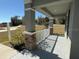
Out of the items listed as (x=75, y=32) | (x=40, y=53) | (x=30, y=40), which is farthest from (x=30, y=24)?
(x=75, y=32)

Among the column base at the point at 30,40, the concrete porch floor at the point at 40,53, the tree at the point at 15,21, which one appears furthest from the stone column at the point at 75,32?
the tree at the point at 15,21

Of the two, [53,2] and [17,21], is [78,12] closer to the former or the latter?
[53,2]

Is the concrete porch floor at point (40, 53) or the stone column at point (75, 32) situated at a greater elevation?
the stone column at point (75, 32)

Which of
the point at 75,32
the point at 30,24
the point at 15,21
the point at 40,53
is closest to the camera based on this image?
the point at 75,32

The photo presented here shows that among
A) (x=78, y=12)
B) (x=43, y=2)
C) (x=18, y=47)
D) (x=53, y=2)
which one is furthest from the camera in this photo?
(x=18, y=47)

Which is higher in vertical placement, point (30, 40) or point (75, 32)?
point (75, 32)

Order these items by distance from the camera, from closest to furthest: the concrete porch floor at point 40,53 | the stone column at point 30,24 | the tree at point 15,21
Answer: the concrete porch floor at point 40,53 < the stone column at point 30,24 < the tree at point 15,21

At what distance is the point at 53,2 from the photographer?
399 cm

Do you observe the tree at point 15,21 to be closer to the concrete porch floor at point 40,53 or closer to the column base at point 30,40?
the concrete porch floor at point 40,53

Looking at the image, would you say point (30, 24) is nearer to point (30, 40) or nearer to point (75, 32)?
point (30, 40)

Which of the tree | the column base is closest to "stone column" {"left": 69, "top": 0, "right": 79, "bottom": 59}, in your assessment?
the column base

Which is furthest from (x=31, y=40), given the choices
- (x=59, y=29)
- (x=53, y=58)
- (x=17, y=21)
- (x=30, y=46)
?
(x=17, y=21)

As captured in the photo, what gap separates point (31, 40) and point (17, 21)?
31.1 m

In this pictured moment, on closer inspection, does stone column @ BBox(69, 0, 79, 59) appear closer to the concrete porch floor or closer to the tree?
the concrete porch floor
